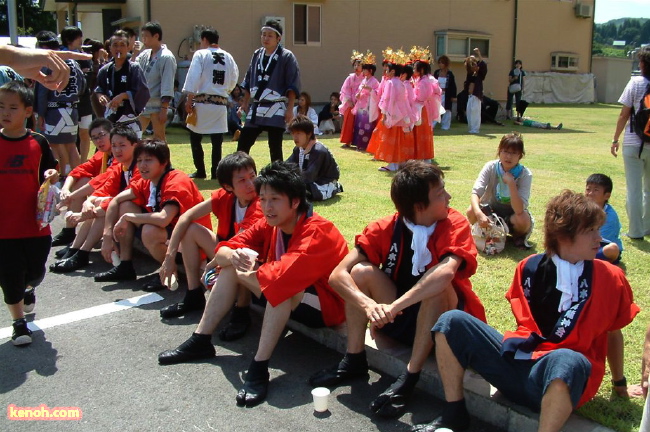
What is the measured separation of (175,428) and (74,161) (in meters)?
6.48

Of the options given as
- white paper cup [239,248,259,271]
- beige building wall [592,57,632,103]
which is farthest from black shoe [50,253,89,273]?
beige building wall [592,57,632,103]

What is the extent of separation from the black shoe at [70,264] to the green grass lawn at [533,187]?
2376mm

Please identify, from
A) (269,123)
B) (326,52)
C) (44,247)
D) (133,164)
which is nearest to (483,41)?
(326,52)

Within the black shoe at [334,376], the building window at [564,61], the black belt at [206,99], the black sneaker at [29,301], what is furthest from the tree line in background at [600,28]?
the black shoe at [334,376]

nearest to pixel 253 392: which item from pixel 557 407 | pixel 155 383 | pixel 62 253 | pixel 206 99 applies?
pixel 155 383

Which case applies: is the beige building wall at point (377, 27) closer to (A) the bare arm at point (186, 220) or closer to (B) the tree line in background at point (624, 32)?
(A) the bare arm at point (186, 220)

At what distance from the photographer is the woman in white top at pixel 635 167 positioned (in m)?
6.11

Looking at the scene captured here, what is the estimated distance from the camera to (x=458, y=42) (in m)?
21.3

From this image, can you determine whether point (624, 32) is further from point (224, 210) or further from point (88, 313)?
point (88, 313)

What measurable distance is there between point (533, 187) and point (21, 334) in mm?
6636

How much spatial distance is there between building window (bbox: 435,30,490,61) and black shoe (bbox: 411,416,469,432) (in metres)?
18.6

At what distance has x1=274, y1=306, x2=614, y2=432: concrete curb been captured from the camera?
293 cm

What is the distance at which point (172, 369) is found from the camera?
3777 millimetres

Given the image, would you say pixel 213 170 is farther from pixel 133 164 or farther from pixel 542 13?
pixel 542 13
